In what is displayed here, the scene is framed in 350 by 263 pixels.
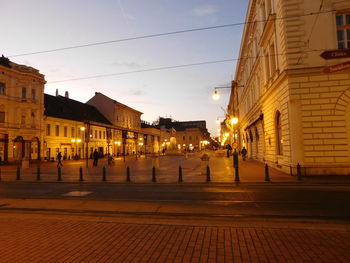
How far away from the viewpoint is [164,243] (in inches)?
213

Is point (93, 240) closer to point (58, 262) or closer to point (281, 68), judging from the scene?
point (58, 262)

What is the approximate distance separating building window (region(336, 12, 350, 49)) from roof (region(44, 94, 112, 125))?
40619 mm

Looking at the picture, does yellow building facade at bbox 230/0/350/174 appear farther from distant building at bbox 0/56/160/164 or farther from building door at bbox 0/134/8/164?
building door at bbox 0/134/8/164

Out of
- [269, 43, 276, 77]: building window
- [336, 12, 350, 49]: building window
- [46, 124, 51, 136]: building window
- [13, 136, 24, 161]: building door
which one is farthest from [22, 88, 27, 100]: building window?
[336, 12, 350, 49]: building window

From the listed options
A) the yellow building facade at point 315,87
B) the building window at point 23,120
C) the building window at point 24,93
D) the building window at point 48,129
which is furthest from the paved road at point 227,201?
the building window at point 48,129

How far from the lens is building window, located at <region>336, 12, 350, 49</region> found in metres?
16.8

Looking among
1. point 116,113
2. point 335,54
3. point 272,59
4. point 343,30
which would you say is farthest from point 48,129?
point 335,54

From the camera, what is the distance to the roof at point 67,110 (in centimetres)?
4578

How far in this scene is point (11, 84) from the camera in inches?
1474

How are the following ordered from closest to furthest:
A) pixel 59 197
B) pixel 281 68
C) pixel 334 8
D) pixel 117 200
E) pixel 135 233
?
pixel 135 233, pixel 117 200, pixel 59 197, pixel 334 8, pixel 281 68

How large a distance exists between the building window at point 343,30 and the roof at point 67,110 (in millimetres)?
40619

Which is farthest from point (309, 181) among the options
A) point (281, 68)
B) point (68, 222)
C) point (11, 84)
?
point (11, 84)

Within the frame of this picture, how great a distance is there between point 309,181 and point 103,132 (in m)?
49.9

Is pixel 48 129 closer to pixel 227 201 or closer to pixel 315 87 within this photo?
pixel 315 87
